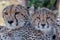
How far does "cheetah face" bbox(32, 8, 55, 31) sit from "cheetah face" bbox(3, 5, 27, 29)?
0.76 feet

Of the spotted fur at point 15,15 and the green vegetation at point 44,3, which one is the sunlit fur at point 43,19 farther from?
the green vegetation at point 44,3

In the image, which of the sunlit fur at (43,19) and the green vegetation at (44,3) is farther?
the green vegetation at (44,3)

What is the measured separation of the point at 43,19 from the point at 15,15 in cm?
51

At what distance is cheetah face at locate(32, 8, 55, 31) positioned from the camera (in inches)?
224

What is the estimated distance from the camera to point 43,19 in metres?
5.82

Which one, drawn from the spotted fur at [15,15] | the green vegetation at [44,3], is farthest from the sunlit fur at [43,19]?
the green vegetation at [44,3]

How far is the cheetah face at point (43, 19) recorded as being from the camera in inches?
224

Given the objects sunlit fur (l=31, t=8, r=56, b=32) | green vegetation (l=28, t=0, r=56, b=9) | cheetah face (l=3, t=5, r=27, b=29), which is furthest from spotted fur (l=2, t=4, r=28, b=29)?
green vegetation (l=28, t=0, r=56, b=9)

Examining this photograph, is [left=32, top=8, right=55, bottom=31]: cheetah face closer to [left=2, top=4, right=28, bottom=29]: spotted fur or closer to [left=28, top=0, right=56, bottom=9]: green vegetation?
[left=2, top=4, right=28, bottom=29]: spotted fur

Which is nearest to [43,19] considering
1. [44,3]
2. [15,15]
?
[15,15]

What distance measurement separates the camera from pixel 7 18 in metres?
5.68

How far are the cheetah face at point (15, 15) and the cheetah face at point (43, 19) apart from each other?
0.23 metres

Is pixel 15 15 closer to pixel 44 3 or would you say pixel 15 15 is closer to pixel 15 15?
pixel 15 15

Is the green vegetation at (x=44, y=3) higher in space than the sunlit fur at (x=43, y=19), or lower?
lower
